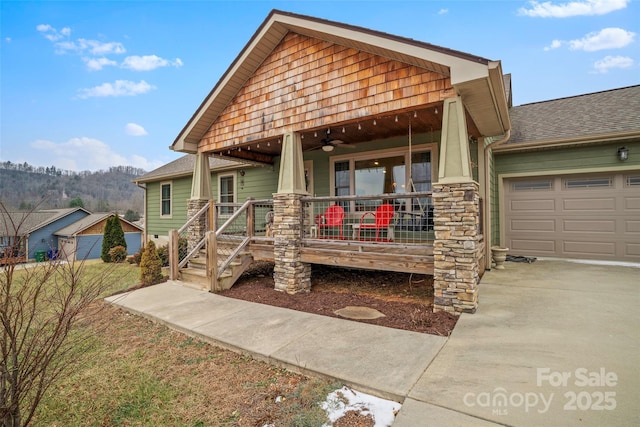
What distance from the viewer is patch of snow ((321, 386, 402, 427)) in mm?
2393

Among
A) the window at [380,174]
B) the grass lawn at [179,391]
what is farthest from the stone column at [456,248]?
the grass lawn at [179,391]

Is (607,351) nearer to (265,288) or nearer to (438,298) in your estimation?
(438,298)

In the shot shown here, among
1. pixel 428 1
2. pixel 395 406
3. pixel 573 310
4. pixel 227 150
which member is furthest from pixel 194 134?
pixel 428 1

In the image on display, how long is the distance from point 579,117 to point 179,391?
1109 cm

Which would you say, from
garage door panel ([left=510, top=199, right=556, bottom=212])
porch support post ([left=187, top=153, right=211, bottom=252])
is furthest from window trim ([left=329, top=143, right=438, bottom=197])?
porch support post ([left=187, top=153, right=211, bottom=252])

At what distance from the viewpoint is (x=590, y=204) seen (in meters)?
7.82

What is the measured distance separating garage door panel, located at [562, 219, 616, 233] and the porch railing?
157 inches

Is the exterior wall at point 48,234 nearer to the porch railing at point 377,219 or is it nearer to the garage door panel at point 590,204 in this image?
the porch railing at point 377,219

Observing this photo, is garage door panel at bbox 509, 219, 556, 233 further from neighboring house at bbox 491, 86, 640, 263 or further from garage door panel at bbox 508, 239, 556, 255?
garage door panel at bbox 508, 239, 556, 255

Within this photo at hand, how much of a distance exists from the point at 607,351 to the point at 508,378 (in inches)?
54.9

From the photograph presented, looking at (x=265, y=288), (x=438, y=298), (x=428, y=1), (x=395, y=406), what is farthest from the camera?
(x=428, y=1)

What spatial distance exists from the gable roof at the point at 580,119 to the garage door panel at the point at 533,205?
1621 millimetres

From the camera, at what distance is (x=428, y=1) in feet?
36.3

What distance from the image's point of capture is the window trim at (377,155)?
285 inches
